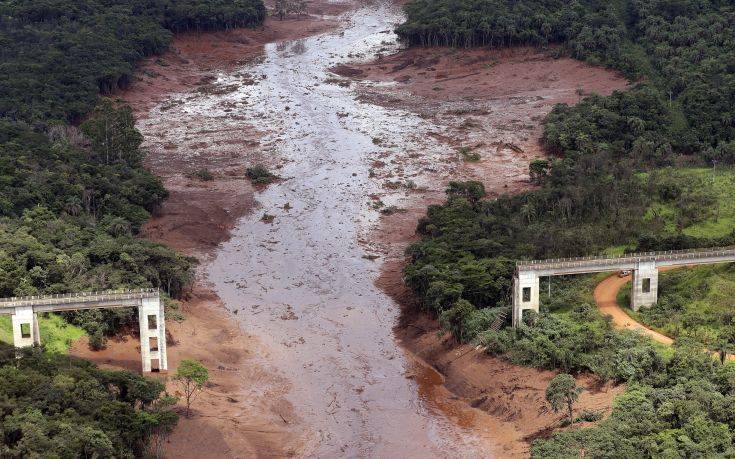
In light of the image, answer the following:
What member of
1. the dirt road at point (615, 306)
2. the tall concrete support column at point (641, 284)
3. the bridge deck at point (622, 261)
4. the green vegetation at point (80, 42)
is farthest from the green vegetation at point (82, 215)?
the tall concrete support column at point (641, 284)

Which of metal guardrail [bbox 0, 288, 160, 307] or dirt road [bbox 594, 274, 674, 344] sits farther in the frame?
dirt road [bbox 594, 274, 674, 344]

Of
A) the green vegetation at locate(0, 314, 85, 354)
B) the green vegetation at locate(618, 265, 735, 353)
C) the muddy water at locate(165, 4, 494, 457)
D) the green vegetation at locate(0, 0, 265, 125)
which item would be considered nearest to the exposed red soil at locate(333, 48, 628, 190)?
the muddy water at locate(165, 4, 494, 457)

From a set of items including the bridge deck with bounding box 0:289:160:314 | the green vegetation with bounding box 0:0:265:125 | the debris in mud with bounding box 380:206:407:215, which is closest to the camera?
the bridge deck with bounding box 0:289:160:314

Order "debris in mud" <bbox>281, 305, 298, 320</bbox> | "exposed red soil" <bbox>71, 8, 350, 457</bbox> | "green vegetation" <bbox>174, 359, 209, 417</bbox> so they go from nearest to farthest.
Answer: "exposed red soil" <bbox>71, 8, 350, 457</bbox> → "green vegetation" <bbox>174, 359, 209, 417</bbox> → "debris in mud" <bbox>281, 305, 298, 320</bbox>

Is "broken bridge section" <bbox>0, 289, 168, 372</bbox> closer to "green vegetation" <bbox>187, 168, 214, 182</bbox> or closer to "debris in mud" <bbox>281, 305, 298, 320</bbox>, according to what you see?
"debris in mud" <bbox>281, 305, 298, 320</bbox>

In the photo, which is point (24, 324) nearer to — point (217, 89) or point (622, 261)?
point (622, 261)

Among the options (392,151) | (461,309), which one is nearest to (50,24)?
(392,151)

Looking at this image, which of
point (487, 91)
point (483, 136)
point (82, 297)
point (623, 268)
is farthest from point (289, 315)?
point (487, 91)
